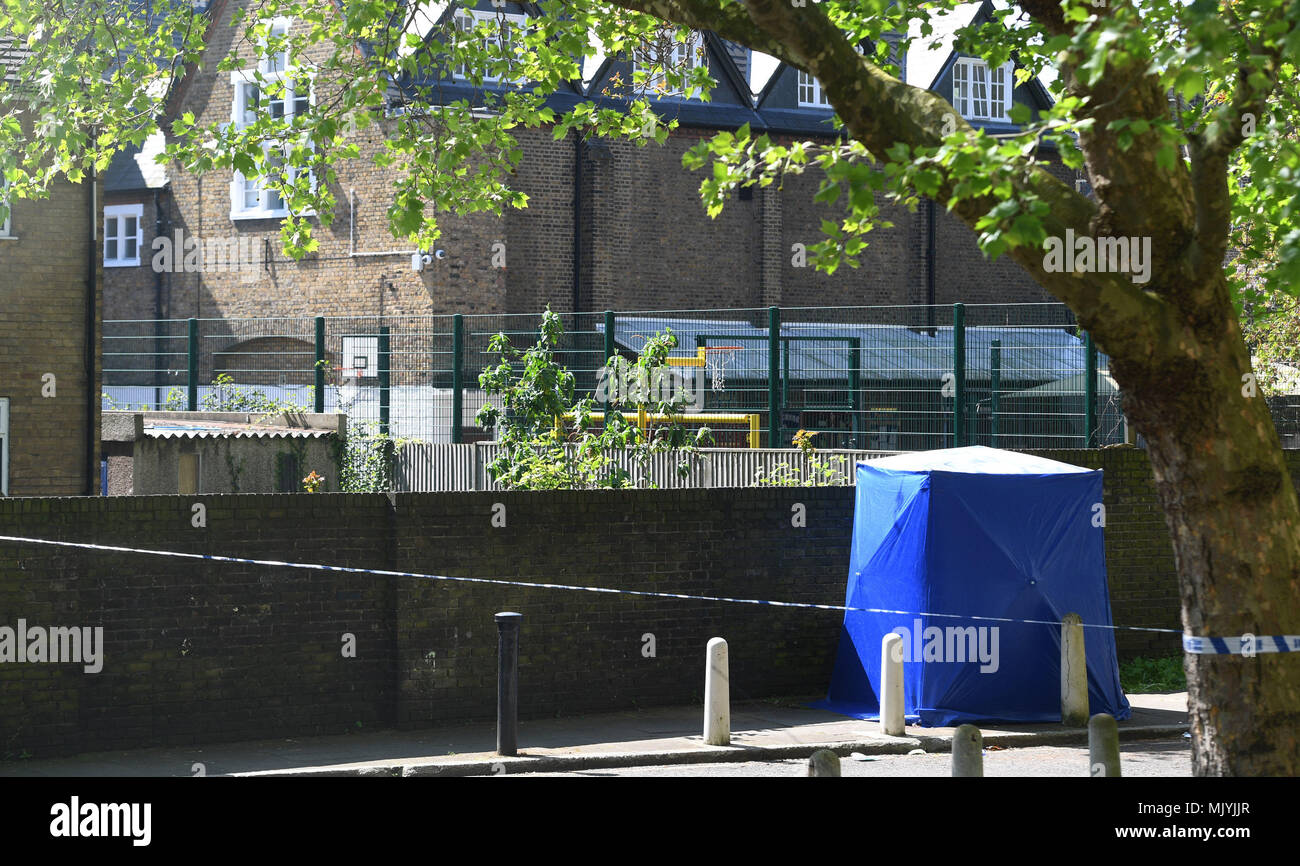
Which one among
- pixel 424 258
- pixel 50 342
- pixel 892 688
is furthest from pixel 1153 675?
pixel 424 258

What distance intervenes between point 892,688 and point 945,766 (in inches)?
41.7

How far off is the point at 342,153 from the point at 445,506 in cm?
354

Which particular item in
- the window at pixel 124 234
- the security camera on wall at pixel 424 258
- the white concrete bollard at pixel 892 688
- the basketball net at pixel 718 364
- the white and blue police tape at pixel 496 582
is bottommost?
the white concrete bollard at pixel 892 688

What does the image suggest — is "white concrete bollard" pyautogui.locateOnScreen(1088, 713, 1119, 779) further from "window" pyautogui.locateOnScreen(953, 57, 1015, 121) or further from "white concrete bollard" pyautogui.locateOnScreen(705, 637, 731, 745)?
"window" pyautogui.locateOnScreen(953, 57, 1015, 121)

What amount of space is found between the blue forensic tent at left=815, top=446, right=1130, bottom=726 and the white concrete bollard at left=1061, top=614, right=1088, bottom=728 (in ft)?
0.60

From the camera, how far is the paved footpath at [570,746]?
977 cm

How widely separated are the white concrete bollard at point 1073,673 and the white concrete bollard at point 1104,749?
4.16 meters

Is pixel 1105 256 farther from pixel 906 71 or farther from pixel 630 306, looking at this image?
pixel 906 71

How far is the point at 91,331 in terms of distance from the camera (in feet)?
51.7

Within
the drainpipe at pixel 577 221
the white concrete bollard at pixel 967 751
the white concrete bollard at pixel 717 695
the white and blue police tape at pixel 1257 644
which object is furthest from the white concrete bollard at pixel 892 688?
the drainpipe at pixel 577 221

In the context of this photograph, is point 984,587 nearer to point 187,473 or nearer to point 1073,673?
point 1073,673

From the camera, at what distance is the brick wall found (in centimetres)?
1541

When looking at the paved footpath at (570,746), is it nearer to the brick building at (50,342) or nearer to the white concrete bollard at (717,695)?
the white concrete bollard at (717,695)
